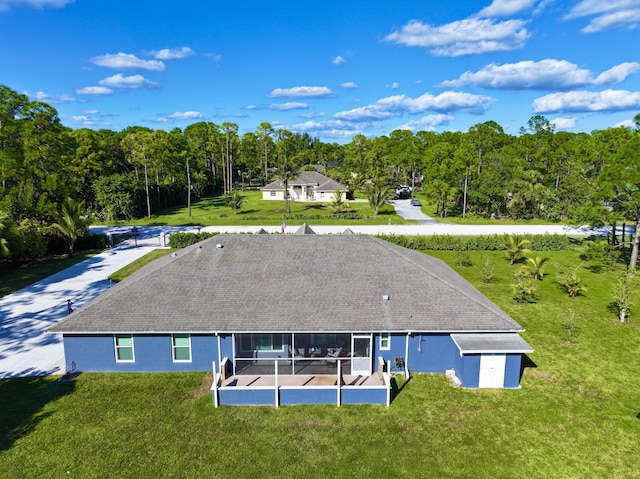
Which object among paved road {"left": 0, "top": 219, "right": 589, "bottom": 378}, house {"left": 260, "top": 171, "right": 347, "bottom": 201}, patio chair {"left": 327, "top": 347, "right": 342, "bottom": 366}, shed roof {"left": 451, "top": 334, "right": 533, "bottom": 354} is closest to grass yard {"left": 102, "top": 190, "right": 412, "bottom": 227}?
house {"left": 260, "top": 171, "right": 347, "bottom": 201}

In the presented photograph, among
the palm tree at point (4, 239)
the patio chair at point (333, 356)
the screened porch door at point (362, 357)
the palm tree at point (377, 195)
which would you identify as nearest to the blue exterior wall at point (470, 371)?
the screened porch door at point (362, 357)

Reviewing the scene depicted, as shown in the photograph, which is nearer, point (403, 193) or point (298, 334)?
point (298, 334)

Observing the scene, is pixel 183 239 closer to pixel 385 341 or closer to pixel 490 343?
pixel 385 341

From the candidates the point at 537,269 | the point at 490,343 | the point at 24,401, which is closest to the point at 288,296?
the point at 490,343

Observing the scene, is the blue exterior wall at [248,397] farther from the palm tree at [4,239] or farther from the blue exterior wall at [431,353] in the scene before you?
the palm tree at [4,239]

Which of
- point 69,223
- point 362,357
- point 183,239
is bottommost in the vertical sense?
point 362,357

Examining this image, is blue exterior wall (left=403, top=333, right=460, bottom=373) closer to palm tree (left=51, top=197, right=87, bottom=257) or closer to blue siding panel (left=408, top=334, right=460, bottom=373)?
blue siding panel (left=408, top=334, right=460, bottom=373)

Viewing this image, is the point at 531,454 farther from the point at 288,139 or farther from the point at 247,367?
the point at 288,139
